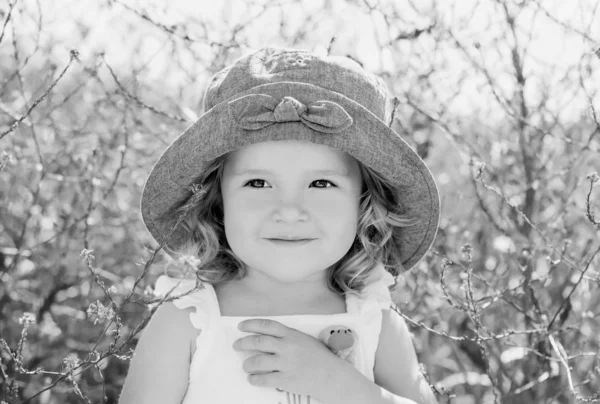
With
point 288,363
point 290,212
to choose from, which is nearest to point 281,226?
point 290,212

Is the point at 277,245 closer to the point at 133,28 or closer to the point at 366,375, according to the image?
the point at 366,375

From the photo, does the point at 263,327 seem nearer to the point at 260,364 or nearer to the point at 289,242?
the point at 260,364

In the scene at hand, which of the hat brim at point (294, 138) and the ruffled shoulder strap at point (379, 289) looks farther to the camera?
the ruffled shoulder strap at point (379, 289)

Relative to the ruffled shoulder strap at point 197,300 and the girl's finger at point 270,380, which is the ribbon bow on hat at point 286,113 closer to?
the ruffled shoulder strap at point 197,300

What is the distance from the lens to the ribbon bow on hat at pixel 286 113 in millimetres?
1725

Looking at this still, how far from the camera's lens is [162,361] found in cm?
181

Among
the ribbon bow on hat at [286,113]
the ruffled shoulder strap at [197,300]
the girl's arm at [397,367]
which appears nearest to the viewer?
the ribbon bow on hat at [286,113]

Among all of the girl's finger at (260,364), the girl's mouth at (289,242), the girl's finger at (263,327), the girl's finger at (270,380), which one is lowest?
the girl's finger at (270,380)

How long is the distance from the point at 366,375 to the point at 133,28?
1.84 metres

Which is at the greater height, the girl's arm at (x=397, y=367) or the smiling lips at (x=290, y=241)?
the smiling lips at (x=290, y=241)

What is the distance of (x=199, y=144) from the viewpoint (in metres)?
1.82

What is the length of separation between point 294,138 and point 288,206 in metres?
0.15

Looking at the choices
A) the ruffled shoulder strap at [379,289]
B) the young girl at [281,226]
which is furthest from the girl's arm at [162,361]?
the ruffled shoulder strap at [379,289]

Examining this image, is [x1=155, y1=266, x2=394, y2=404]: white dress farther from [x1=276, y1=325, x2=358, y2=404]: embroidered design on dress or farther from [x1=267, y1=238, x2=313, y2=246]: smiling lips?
[x1=267, y1=238, x2=313, y2=246]: smiling lips
